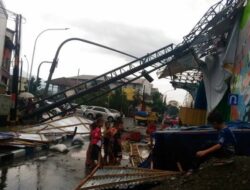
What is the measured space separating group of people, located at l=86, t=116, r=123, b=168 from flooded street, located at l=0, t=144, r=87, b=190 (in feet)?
1.70

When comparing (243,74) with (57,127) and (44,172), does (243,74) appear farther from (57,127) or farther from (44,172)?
(57,127)

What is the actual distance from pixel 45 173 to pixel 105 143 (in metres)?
2.52

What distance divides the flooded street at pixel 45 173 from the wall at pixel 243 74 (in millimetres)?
6106

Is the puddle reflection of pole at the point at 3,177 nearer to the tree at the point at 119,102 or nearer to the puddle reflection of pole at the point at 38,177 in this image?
the puddle reflection of pole at the point at 38,177

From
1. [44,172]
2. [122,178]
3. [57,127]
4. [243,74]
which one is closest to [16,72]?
[57,127]

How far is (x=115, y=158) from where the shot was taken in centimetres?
1345

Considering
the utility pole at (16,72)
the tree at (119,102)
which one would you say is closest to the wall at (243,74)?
the utility pole at (16,72)

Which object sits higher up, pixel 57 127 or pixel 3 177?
pixel 57 127

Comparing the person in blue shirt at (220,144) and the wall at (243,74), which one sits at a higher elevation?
the wall at (243,74)

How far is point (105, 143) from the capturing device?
13523 millimetres

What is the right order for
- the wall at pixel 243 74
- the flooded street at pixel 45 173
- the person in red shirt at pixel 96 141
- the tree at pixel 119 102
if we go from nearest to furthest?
the flooded street at pixel 45 173, the person in red shirt at pixel 96 141, the wall at pixel 243 74, the tree at pixel 119 102

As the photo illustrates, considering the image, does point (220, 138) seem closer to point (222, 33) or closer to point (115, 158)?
point (115, 158)

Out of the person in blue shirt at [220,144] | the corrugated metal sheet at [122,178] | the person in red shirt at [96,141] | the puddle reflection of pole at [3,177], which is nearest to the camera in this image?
the person in blue shirt at [220,144]

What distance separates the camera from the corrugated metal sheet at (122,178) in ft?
25.1
